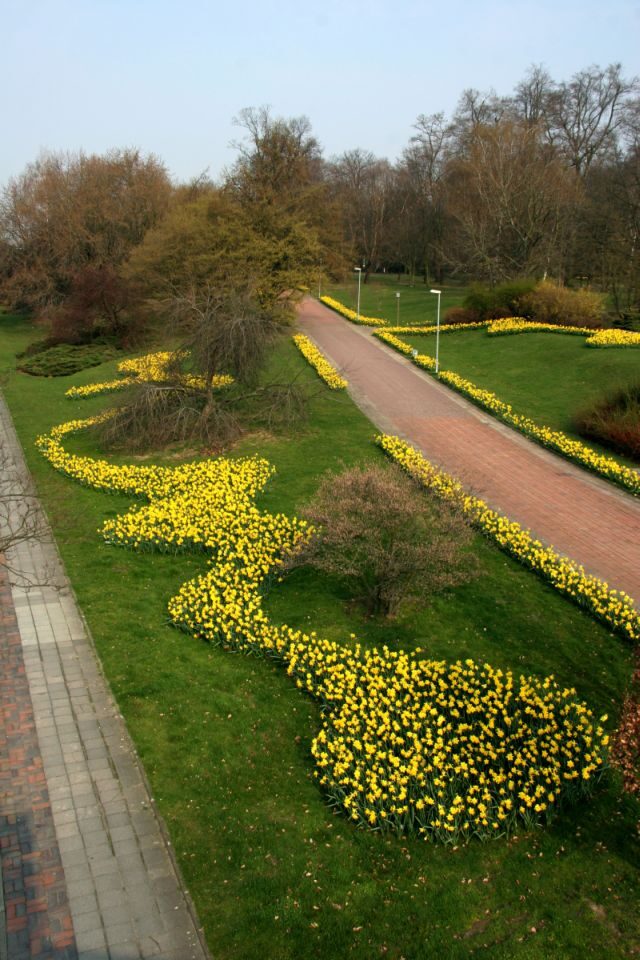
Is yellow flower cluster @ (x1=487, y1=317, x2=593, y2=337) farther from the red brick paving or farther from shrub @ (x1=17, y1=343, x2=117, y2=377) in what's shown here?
the red brick paving

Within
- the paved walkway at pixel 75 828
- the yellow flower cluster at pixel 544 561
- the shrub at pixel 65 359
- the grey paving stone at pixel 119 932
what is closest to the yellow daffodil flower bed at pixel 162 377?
the shrub at pixel 65 359

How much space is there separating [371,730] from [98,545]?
6677 mm

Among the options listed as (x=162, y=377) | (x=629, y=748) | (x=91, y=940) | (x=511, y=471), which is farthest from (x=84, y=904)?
(x=162, y=377)

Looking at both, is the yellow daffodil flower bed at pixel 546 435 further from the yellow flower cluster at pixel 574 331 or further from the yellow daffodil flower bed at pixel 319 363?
the yellow flower cluster at pixel 574 331

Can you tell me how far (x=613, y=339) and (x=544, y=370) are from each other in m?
3.54

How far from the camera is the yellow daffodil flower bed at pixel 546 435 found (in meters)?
15.5

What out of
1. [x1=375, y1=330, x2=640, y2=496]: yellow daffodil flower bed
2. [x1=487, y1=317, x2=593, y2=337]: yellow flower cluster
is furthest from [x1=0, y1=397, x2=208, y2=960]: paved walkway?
[x1=487, y1=317, x2=593, y2=337]: yellow flower cluster

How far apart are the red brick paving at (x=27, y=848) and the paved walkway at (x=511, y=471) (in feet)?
23.9

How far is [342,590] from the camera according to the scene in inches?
439

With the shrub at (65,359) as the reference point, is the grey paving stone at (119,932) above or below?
below

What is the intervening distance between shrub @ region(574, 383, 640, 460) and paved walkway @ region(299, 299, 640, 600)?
1426mm

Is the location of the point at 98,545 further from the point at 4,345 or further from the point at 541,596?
the point at 4,345

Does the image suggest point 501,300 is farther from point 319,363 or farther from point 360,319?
point 319,363

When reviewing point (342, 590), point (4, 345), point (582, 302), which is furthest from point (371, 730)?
point (4, 345)
